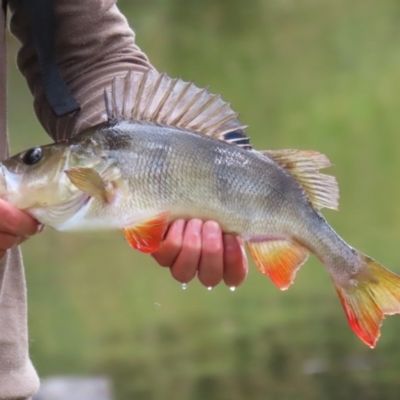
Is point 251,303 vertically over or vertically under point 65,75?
under

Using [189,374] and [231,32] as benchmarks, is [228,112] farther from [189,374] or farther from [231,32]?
[231,32]

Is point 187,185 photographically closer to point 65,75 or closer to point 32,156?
point 32,156

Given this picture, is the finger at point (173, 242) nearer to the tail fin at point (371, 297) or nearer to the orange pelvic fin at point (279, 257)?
the orange pelvic fin at point (279, 257)

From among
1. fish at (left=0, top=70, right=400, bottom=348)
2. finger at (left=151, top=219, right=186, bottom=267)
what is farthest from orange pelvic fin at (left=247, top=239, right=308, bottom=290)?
finger at (left=151, top=219, right=186, bottom=267)

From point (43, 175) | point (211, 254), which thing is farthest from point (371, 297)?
point (43, 175)

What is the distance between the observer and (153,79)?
1.45 metres

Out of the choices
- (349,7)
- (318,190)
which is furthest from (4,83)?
(349,7)

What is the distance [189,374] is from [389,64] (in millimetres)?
8228

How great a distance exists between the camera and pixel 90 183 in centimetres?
133

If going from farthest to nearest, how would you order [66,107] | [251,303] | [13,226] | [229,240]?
[251,303]
[66,107]
[229,240]
[13,226]

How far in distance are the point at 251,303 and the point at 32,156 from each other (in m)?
3.63

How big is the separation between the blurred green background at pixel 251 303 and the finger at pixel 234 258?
0.56ft

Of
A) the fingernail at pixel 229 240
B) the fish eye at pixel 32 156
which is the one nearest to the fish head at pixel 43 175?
the fish eye at pixel 32 156

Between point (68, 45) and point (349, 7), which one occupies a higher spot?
point (68, 45)
